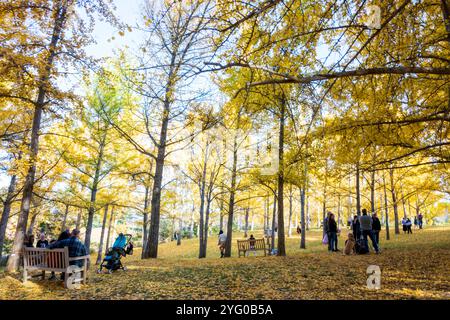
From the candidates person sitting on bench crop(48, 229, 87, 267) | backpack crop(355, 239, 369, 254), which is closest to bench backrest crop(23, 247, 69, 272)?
person sitting on bench crop(48, 229, 87, 267)

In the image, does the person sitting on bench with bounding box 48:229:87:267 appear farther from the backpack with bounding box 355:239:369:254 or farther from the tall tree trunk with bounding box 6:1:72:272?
the backpack with bounding box 355:239:369:254

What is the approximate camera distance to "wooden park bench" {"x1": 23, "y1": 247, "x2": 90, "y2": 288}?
5952 millimetres

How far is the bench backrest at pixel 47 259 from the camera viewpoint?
600cm

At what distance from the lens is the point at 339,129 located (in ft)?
21.9

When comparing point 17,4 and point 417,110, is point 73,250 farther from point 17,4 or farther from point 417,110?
point 417,110

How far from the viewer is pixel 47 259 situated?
6199 millimetres

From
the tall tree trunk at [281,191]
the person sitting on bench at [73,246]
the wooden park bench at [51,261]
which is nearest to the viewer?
the wooden park bench at [51,261]

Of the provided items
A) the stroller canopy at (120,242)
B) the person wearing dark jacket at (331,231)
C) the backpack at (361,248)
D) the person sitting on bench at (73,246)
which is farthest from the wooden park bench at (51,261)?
the person wearing dark jacket at (331,231)

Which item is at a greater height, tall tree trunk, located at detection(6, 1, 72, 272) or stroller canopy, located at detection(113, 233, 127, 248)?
tall tree trunk, located at detection(6, 1, 72, 272)

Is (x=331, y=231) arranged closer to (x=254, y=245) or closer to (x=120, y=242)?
(x=254, y=245)

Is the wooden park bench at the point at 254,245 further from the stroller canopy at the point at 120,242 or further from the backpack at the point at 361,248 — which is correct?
the stroller canopy at the point at 120,242

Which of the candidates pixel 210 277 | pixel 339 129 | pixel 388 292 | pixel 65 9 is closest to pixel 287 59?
pixel 339 129

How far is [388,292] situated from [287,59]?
437 centimetres

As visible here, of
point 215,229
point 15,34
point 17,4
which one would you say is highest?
point 17,4
